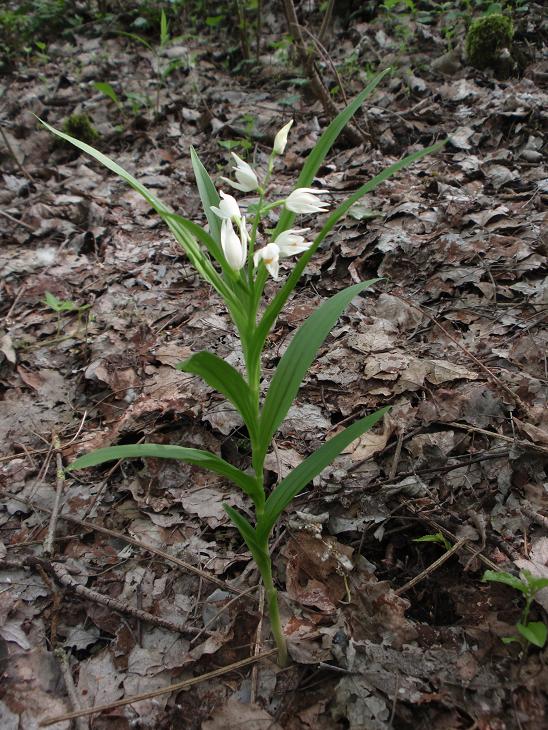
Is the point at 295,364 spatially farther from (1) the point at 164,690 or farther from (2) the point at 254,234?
(1) the point at 164,690

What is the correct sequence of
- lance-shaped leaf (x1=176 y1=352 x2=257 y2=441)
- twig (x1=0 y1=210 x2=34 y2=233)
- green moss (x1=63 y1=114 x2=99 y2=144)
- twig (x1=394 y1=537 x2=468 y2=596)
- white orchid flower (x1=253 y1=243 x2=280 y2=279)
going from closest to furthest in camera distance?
1. lance-shaped leaf (x1=176 y1=352 x2=257 y2=441)
2. white orchid flower (x1=253 y1=243 x2=280 y2=279)
3. twig (x1=394 y1=537 x2=468 y2=596)
4. twig (x1=0 y1=210 x2=34 y2=233)
5. green moss (x1=63 y1=114 x2=99 y2=144)

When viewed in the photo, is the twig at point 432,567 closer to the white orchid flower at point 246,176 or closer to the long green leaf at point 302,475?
the long green leaf at point 302,475

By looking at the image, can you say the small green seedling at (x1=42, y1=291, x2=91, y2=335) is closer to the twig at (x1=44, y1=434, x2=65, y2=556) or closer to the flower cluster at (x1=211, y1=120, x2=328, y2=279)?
the twig at (x1=44, y1=434, x2=65, y2=556)

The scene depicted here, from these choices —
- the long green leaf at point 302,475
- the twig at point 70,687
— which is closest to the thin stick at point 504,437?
the long green leaf at point 302,475

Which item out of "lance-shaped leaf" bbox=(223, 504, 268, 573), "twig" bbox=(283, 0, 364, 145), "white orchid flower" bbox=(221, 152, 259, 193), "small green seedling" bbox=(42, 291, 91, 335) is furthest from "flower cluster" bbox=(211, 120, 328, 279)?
"twig" bbox=(283, 0, 364, 145)

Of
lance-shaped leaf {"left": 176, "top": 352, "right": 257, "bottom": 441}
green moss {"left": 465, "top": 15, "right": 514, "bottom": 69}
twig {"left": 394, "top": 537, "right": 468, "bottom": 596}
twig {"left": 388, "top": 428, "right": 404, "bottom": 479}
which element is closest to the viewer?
lance-shaped leaf {"left": 176, "top": 352, "right": 257, "bottom": 441}

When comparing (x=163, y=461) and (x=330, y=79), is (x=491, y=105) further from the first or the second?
(x=163, y=461)
